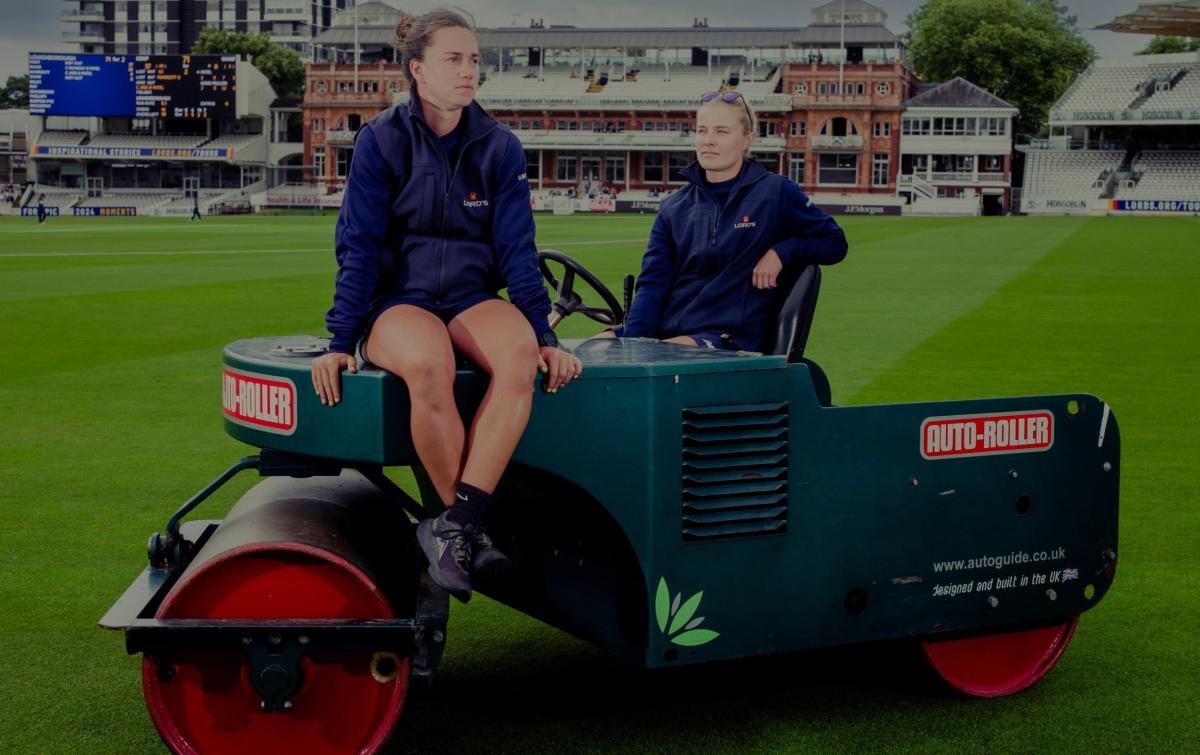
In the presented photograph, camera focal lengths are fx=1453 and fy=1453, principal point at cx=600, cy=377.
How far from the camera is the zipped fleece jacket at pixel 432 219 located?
152 inches

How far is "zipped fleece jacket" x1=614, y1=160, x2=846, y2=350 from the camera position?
16.4 feet

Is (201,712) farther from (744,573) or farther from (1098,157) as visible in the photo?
(1098,157)

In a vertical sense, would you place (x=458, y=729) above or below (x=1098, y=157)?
below

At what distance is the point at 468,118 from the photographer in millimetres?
3977

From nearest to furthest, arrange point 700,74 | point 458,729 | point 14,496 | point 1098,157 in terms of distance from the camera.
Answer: point 458,729 < point 14,496 < point 1098,157 < point 700,74

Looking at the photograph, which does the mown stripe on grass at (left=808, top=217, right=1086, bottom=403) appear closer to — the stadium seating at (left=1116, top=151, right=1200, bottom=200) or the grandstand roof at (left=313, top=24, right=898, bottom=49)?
the stadium seating at (left=1116, top=151, right=1200, bottom=200)

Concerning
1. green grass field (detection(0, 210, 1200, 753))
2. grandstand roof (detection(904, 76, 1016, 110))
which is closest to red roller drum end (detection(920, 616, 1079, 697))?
green grass field (detection(0, 210, 1200, 753))

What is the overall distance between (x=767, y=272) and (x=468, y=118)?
1.39 m

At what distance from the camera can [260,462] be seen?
392 cm

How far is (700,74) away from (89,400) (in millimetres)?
93079

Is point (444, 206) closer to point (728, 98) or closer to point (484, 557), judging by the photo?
point (484, 557)

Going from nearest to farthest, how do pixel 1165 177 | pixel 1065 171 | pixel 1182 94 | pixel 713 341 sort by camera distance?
pixel 713 341 < pixel 1165 177 < pixel 1182 94 < pixel 1065 171

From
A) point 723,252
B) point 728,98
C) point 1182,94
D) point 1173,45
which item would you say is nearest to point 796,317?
point 723,252

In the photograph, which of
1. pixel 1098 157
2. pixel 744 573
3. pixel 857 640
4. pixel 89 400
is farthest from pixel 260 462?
pixel 1098 157
